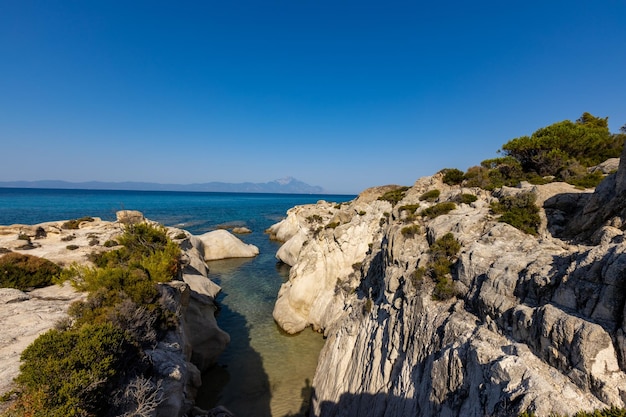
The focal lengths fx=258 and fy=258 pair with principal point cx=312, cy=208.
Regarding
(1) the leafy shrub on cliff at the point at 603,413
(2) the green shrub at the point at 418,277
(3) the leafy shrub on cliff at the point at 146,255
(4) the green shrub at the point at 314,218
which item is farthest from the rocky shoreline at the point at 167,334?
(4) the green shrub at the point at 314,218

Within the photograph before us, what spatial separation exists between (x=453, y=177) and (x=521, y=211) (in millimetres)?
12686

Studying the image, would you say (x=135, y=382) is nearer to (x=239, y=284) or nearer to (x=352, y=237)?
(x=352, y=237)

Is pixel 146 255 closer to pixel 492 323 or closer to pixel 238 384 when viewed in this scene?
pixel 238 384

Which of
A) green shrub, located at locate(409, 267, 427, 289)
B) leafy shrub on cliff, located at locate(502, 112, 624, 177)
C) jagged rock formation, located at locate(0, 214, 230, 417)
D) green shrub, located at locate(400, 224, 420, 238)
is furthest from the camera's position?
leafy shrub on cliff, located at locate(502, 112, 624, 177)

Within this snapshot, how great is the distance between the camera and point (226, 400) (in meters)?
15.1

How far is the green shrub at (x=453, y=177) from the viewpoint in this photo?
24750mm

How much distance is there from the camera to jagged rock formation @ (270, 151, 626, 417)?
227 inches

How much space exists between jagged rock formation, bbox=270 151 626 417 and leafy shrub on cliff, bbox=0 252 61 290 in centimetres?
1735

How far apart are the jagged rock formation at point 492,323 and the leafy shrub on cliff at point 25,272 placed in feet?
56.9

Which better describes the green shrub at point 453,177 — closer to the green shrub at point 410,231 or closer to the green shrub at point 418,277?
the green shrub at point 410,231

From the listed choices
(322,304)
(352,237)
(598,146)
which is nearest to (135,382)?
(322,304)

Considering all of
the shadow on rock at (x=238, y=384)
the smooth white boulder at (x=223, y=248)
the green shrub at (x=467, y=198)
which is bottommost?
the shadow on rock at (x=238, y=384)

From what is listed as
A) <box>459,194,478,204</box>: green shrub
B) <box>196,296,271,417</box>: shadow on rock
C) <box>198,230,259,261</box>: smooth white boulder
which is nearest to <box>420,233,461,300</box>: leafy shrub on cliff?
<box>459,194,478,204</box>: green shrub

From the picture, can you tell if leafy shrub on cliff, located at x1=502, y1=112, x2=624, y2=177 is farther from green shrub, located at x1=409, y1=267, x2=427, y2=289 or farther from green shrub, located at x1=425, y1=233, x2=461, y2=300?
green shrub, located at x1=409, y1=267, x2=427, y2=289
